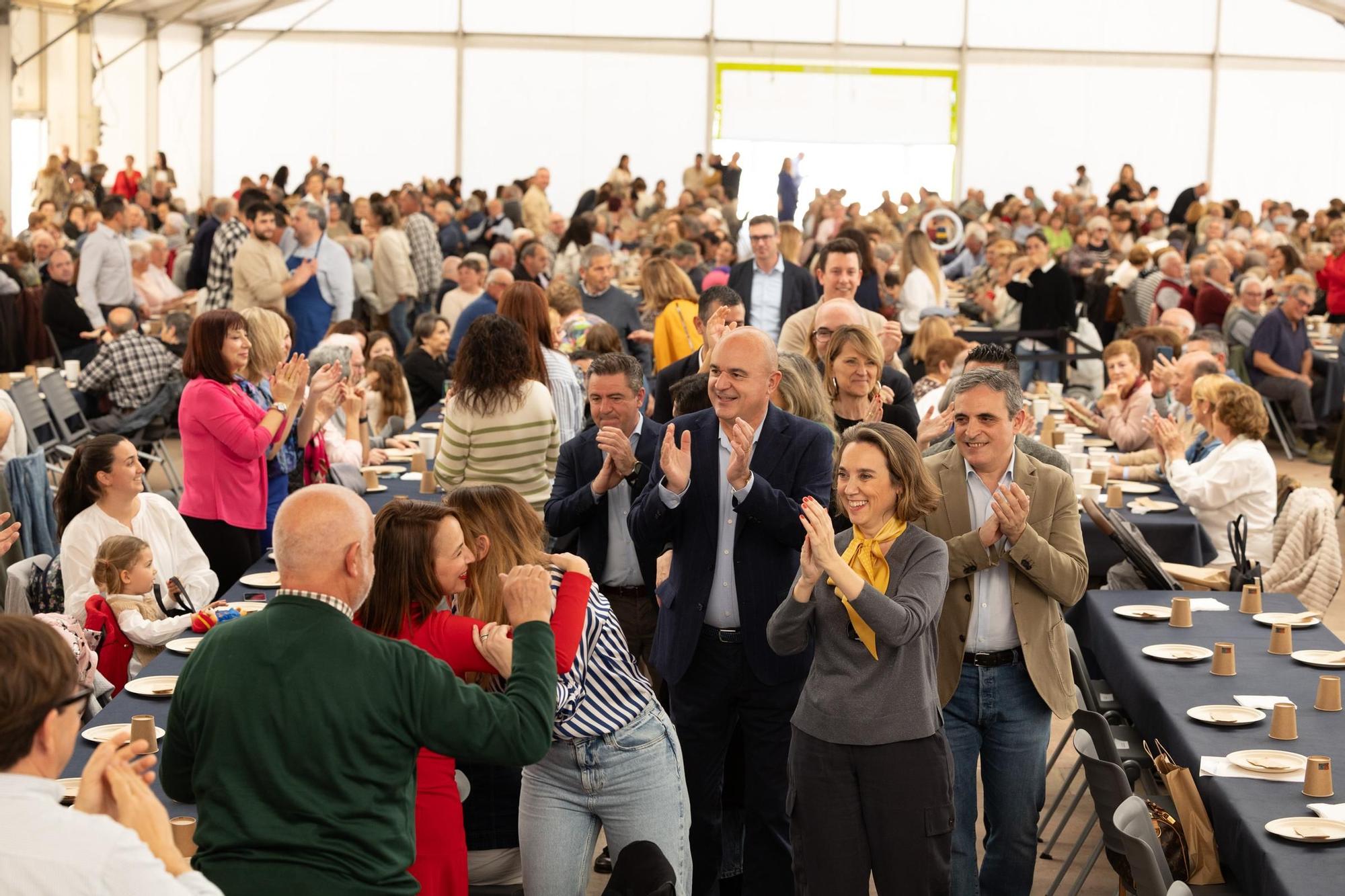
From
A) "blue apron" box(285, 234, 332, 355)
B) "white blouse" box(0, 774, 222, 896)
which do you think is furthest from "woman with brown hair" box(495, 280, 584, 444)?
"blue apron" box(285, 234, 332, 355)

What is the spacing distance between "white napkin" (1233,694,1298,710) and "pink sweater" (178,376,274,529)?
317 centimetres

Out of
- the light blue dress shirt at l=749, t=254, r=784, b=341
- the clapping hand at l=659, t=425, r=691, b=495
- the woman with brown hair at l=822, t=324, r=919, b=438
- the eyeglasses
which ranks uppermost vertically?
the light blue dress shirt at l=749, t=254, r=784, b=341

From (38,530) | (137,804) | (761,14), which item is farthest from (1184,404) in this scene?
(761,14)

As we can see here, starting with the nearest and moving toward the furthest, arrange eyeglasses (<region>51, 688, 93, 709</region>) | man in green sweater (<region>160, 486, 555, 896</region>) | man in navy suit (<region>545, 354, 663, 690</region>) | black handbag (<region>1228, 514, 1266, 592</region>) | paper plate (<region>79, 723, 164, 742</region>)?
eyeglasses (<region>51, 688, 93, 709</region>) < man in green sweater (<region>160, 486, 555, 896</region>) < paper plate (<region>79, 723, 164, 742</region>) < man in navy suit (<region>545, 354, 663, 690</region>) < black handbag (<region>1228, 514, 1266, 592</region>)

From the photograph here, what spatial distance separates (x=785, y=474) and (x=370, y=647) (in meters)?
1.62

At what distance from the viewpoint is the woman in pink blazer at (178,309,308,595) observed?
4969 mm

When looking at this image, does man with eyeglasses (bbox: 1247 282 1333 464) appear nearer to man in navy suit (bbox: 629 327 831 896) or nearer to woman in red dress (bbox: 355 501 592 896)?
man in navy suit (bbox: 629 327 831 896)

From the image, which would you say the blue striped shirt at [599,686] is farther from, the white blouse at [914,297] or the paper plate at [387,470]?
the white blouse at [914,297]

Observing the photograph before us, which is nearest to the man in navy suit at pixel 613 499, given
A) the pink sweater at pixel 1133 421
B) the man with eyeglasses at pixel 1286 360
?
the pink sweater at pixel 1133 421

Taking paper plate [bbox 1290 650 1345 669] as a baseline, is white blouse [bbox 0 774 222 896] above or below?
above

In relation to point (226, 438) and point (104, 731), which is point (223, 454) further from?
point (104, 731)

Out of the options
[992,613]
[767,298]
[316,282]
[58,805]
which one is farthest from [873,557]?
[316,282]

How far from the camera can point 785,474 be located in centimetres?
372

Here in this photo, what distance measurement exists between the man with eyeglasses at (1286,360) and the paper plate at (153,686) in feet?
30.1
